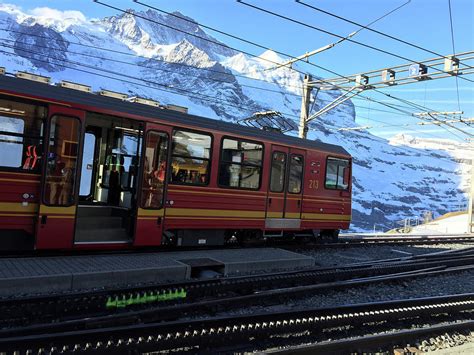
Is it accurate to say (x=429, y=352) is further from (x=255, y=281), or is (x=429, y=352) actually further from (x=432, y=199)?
(x=432, y=199)

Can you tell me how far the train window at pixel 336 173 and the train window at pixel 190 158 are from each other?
4.65 meters

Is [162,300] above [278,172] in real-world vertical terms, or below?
below

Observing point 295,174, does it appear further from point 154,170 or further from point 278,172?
point 154,170

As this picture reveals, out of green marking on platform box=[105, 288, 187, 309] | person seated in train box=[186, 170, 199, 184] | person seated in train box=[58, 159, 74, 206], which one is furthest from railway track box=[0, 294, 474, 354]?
person seated in train box=[186, 170, 199, 184]

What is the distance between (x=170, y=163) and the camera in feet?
32.5

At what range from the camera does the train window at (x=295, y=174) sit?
1259 cm

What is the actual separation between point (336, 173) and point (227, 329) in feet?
31.3

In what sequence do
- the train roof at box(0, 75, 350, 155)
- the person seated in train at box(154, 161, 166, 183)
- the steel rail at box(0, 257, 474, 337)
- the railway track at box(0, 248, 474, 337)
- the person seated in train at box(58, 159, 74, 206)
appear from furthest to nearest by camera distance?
the person seated in train at box(154, 161, 166, 183) → the person seated in train at box(58, 159, 74, 206) → the train roof at box(0, 75, 350, 155) → the railway track at box(0, 248, 474, 337) → the steel rail at box(0, 257, 474, 337)

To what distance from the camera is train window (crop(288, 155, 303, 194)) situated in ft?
41.3

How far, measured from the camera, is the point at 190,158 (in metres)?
10.3

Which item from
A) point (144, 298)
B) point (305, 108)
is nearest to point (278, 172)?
point (144, 298)

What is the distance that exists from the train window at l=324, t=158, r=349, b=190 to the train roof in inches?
57.6

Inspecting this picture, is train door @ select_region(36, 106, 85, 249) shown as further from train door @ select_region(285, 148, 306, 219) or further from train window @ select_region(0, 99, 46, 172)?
train door @ select_region(285, 148, 306, 219)

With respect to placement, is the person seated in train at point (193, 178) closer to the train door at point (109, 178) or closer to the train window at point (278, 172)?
the train door at point (109, 178)
